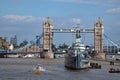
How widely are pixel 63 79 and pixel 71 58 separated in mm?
28442

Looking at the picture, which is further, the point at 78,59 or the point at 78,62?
the point at 78,59

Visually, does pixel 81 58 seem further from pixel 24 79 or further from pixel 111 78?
pixel 24 79

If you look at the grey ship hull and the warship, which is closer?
the grey ship hull

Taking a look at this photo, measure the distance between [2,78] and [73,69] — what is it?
1266 inches

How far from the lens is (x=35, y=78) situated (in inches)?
3270

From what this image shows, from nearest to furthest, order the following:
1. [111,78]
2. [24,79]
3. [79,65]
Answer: [24,79]
[111,78]
[79,65]

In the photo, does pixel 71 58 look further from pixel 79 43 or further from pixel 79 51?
pixel 79 43

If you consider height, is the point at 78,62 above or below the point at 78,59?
below

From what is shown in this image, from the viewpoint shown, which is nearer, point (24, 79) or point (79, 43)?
point (24, 79)

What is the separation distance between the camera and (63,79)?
83.6m

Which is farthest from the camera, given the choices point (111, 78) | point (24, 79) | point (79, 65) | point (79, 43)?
point (79, 43)

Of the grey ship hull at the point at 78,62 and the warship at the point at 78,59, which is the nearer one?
the grey ship hull at the point at 78,62

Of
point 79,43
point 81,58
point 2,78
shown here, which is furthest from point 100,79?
point 79,43

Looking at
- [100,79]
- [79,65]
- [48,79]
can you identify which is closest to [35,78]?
[48,79]
